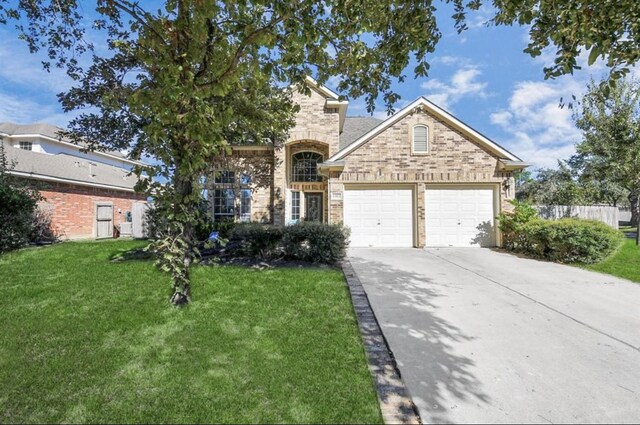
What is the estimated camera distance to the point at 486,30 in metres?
6.17

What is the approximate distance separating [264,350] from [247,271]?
381cm

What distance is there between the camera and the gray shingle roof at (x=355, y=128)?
16494 millimetres

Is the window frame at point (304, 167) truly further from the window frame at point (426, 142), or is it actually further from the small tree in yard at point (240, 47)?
the small tree in yard at point (240, 47)

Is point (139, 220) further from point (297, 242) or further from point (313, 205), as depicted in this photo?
point (297, 242)

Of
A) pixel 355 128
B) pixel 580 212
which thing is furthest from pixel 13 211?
pixel 580 212

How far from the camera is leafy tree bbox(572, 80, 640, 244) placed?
13.4 m

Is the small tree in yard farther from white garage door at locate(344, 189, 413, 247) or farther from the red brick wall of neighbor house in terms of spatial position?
the red brick wall of neighbor house

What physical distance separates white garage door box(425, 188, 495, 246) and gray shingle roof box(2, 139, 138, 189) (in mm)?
13992

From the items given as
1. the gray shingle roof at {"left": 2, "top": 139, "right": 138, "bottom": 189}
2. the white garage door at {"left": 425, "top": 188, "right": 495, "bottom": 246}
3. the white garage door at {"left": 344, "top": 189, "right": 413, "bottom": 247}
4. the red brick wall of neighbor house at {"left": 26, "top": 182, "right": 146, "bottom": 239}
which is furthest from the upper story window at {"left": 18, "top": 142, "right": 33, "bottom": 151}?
the white garage door at {"left": 425, "top": 188, "right": 495, "bottom": 246}

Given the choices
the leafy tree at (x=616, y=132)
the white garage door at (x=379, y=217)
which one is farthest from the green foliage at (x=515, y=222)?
the leafy tree at (x=616, y=132)

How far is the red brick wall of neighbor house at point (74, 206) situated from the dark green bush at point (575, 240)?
17.1 m

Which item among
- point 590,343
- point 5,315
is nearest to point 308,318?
point 590,343

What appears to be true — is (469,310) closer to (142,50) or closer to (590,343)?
(590,343)

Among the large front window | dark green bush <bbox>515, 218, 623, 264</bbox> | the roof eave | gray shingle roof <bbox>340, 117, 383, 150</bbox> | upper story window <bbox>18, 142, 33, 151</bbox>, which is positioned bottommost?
dark green bush <bbox>515, 218, 623, 264</bbox>
